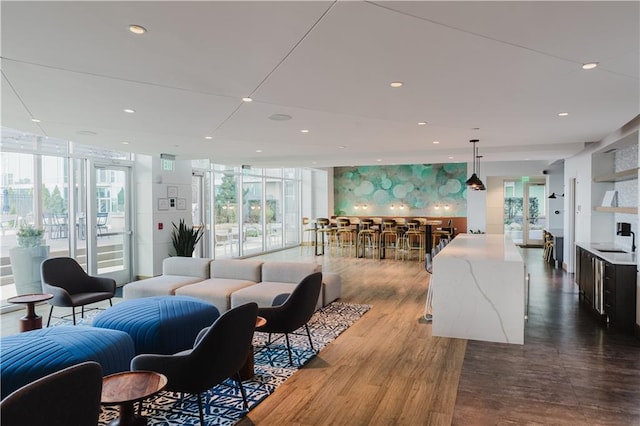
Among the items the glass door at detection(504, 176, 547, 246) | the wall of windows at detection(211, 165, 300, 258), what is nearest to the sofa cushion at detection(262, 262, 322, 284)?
the wall of windows at detection(211, 165, 300, 258)

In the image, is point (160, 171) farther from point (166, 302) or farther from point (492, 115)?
point (492, 115)

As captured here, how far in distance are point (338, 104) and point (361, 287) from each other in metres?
4.45

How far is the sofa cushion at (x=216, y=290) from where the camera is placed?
5.49 metres

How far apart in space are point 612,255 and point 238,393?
17.0 ft

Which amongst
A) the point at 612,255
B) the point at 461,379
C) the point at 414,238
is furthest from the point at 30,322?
the point at 414,238

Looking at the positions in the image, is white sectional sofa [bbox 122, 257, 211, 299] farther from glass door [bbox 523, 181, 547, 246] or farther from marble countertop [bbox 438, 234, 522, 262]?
glass door [bbox 523, 181, 547, 246]

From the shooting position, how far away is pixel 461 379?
3.73m

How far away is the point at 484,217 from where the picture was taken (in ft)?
42.7

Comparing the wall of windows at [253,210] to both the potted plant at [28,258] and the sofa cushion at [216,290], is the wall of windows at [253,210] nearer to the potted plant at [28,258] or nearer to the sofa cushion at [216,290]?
the potted plant at [28,258]

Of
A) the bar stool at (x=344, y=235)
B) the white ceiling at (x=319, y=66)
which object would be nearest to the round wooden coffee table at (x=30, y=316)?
the white ceiling at (x=319, y=66)

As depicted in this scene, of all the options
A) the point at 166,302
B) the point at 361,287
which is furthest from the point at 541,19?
the point at 361,287

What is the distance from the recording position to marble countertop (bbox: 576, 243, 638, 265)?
5.07m

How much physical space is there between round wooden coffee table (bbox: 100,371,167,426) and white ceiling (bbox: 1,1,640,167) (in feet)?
6.69

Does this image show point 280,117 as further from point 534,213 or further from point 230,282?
point 534,213
